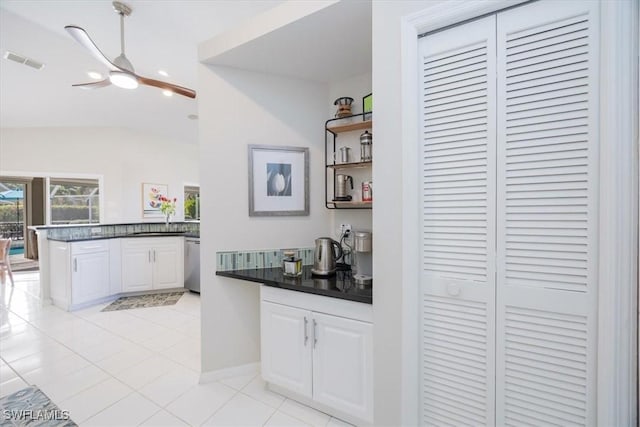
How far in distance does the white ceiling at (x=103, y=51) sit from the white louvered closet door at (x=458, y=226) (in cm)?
174

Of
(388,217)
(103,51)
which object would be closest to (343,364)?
(388,217)

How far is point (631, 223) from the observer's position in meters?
1.03

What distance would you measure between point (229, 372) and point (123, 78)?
2.68 m

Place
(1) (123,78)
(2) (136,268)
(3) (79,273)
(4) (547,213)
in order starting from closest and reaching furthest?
(4) (547,213) < (1) (123,78) < (3) (79,273) < (2) (136,268)

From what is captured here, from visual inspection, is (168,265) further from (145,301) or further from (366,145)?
(366,145)

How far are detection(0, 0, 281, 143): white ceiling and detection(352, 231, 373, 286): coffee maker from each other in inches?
77.3

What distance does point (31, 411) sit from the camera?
193 cm

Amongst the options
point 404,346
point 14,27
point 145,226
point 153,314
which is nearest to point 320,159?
point 404,346

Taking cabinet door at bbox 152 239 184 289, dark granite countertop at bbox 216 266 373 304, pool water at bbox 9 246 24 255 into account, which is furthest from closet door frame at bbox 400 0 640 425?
pool water at bbox 9 246 24 255

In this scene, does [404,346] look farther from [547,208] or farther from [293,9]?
[293,9]

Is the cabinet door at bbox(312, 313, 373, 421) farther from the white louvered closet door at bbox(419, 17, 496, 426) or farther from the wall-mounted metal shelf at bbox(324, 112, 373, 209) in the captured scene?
the wall-mounted metal shelf at bbox(324, 112, 373, 209)

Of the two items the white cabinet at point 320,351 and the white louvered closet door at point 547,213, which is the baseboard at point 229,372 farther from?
the white louvered closet door at point 547,213

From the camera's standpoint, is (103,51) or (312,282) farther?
(103,51)

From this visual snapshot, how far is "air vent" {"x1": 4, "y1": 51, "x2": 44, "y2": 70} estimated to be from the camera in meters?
3.50
